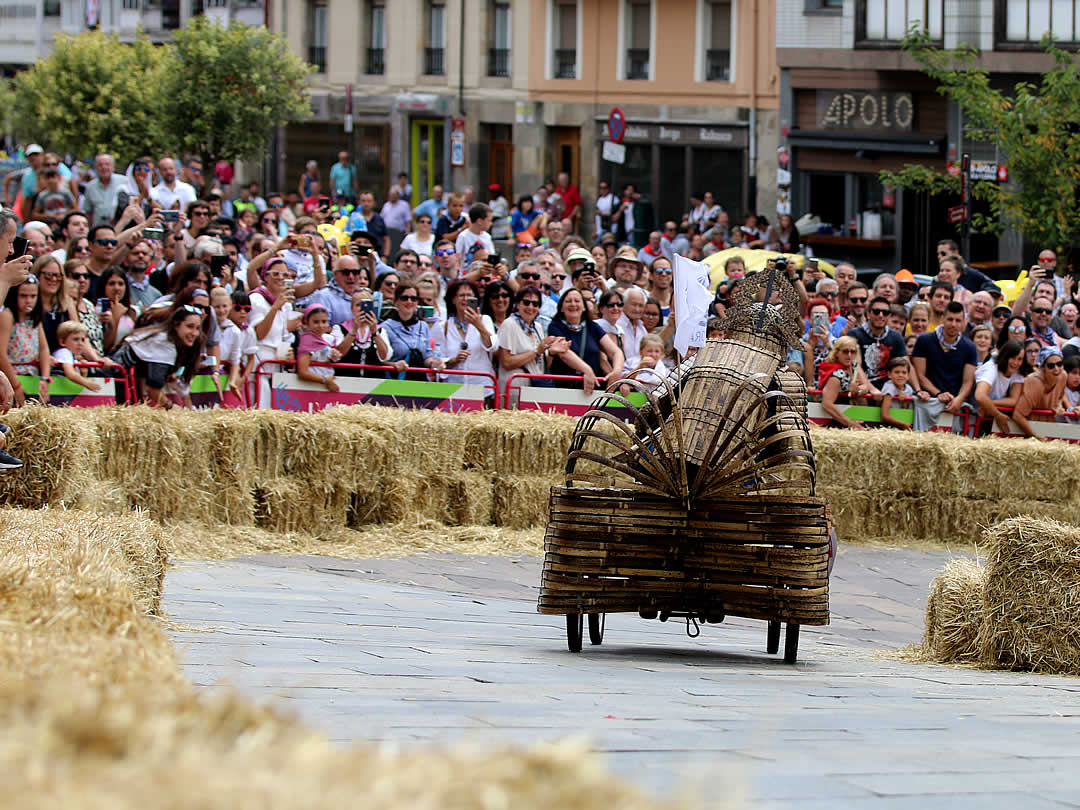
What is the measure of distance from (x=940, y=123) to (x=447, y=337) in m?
26.1

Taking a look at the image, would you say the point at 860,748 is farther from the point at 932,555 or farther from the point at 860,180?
the point at 860,180

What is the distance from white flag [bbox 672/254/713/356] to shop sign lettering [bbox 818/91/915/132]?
2968 centimetres

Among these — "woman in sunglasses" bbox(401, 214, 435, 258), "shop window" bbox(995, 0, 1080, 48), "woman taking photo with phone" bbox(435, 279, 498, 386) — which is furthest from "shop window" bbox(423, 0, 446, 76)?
"woman taking photo with phone" bbox(435, 279, 498, 386)

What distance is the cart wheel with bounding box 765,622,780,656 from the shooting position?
359 inches

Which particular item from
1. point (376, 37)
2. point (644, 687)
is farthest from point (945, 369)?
point (376, 37)

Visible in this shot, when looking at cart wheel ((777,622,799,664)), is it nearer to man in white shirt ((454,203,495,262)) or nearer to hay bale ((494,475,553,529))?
hay bale ((494,475,553,529))

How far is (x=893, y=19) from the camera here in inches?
1540

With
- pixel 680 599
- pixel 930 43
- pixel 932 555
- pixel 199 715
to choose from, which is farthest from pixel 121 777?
pixel 930 43

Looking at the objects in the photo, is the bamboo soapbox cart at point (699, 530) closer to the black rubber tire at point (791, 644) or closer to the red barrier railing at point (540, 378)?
the black rubber tire at point (791, 644)

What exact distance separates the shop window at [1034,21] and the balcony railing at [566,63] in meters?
17.6

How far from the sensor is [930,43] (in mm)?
36875

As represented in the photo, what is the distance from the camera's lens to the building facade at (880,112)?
121ft

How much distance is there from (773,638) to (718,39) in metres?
42.4

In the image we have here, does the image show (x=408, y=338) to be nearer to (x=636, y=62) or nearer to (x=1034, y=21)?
(x=1034, y=21)
